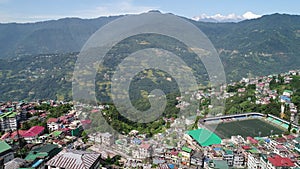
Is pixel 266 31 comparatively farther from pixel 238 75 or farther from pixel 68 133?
pixel 68 133

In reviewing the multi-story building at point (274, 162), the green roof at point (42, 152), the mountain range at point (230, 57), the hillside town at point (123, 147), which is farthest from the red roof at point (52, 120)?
the mountain range at point (230, 57)

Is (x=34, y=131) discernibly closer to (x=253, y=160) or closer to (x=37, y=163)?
(x=37, y=163)

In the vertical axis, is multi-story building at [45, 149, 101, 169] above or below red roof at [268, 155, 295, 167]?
above

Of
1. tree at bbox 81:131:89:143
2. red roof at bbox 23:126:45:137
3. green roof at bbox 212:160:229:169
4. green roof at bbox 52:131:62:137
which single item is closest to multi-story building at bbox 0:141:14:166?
red roof at bbox 23:126:45:137

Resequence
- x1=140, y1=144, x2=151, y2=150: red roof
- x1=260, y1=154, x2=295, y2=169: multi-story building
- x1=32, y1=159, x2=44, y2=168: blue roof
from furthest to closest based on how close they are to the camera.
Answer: x1=140, y1=144, x2=151, y2=150: red roof
x1=260, y1=154, x2=295, y2=169: multi-story building
x1=32, y1=159, x2=44, y2=168: blue roof

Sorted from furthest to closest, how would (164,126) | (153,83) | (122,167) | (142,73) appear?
(142,73) < (153,83) < (164,126) < (122,167)

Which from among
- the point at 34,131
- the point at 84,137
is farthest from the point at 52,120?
the point at 84,137

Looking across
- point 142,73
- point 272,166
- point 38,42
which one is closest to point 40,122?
point 272,166

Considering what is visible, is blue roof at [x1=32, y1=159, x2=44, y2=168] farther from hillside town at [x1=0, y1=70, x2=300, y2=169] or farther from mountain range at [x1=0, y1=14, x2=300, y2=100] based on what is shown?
mountain range at [x1=0, y1=14, x2=300, y2=100]
